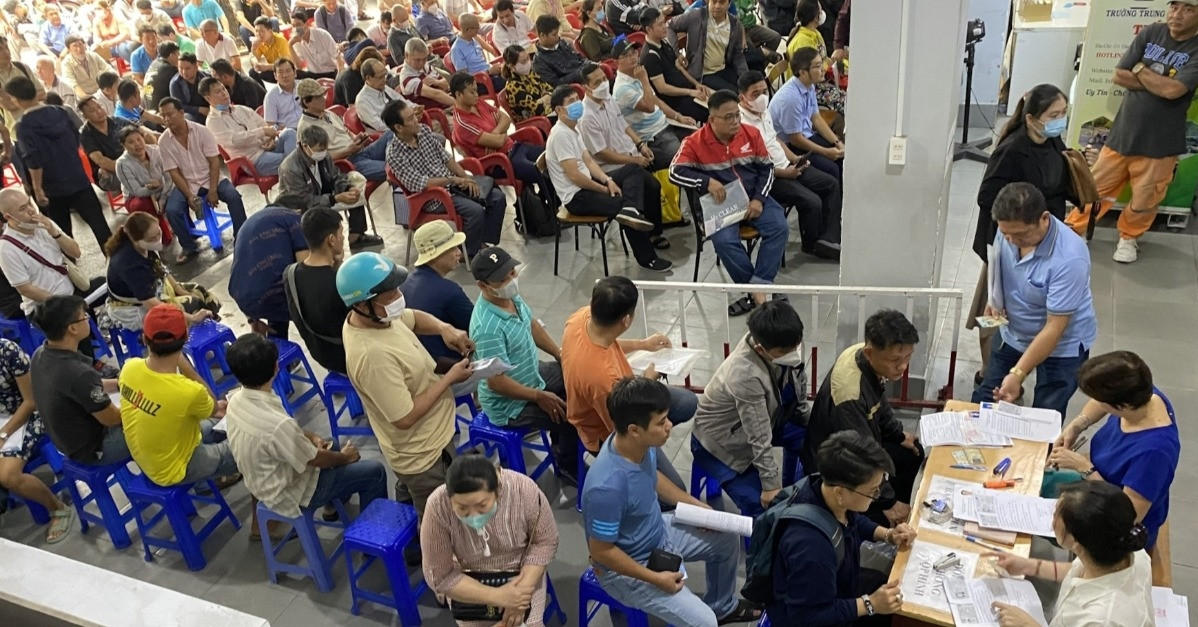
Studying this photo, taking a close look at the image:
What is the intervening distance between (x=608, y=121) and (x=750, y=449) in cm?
371

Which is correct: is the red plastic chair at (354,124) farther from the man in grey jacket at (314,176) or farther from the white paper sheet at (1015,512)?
the white paper sheet at (1015,512)

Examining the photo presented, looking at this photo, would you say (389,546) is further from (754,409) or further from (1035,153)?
(1035,153)

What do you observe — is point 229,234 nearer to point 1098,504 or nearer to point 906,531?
point 906,531

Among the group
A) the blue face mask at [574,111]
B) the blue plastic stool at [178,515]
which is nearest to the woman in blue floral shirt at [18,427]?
the blue plastic stool at [178,515]

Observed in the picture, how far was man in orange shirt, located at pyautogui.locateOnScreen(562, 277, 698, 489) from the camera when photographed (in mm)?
3582

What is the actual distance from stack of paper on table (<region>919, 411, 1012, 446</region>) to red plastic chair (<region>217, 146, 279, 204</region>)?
6172mm

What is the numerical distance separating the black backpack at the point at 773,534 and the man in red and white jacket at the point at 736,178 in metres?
2.92

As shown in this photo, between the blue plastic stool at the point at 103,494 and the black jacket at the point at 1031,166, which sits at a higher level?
the black jacket at the point at 1031,166

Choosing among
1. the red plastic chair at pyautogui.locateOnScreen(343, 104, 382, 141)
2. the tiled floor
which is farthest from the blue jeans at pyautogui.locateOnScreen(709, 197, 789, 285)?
the red plastic chair at pyautogui.locateOnScreen(343, 104, 382, 141)

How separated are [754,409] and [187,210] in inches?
227

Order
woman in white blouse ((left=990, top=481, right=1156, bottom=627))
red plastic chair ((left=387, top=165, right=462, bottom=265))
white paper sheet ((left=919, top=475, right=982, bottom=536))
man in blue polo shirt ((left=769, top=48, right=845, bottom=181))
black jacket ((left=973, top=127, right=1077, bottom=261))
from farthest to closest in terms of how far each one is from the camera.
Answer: red plastic chair ((left=387, top=165, right=462, bottom=265)) → man in blue polo shirt ((left=769, top=48, right=845, bottom=181)) → black jacket ((left=973, top=127, right=1077, bottom=261)) → white paper sheet ((left=919, top=475, right=982, bottom=536)) → woman in white blouse ((left=990, top=481, right=1156, bottom=627))

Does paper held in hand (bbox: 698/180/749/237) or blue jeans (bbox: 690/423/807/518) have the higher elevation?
paper held in hand (bbox: 698/180/749/237)

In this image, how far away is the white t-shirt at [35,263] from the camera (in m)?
5.40

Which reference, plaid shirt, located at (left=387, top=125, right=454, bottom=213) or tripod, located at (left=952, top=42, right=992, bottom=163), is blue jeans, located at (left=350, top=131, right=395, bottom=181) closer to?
plaid shirt, located at (left=387, top=125, right=454, bottom=213)
